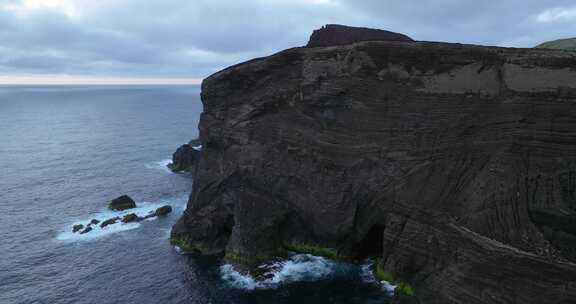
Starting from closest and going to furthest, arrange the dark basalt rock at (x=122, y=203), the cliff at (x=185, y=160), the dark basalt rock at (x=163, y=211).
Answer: the dark basalt rock at (x=163, y=211) → the dark basalt rock at (x=122, y=203) → the cliff at (x=185, y=160)

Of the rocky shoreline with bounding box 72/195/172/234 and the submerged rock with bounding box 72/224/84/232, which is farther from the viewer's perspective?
the rocky shoreline with bounding box 72/195/172/234

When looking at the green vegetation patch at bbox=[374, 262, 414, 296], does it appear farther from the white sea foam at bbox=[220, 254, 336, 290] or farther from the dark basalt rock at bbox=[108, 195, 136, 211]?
the dark basalt rock at bbox=[108, 195, 136, 211]

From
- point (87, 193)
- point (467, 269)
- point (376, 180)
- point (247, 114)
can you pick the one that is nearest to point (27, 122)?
point (87, 193)

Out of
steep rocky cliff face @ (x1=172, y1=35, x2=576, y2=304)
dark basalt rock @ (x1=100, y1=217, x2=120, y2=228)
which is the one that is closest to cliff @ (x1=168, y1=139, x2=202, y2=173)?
dark basalt rock @ (x1=100, y1=217, x2=120, y2=228)

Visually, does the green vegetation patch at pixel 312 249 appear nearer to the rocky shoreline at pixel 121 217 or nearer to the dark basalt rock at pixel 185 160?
the rocky shoreline at pixel 121 217

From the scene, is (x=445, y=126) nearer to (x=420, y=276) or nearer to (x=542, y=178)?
(x=542, y=178)

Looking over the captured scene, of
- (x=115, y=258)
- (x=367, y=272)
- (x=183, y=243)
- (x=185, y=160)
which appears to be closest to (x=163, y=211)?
(x=183, y=243)

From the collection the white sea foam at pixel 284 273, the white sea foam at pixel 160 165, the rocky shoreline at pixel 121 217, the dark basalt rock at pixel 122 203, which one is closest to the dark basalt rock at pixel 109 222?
the rocky shoreline at pixel 121 217

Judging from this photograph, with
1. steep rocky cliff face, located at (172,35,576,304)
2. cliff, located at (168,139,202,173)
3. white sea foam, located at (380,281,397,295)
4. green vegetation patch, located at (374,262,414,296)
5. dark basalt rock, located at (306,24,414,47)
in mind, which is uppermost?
dark basalt rock, located at (306,24,414,47)
